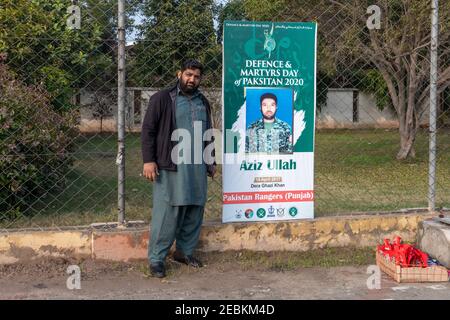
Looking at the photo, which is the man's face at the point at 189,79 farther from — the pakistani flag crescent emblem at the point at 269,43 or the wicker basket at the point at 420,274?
the wicker basket at the point at 420,274

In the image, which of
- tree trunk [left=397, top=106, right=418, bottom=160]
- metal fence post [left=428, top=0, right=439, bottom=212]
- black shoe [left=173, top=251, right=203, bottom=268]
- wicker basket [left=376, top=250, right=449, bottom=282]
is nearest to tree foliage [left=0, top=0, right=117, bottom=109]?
black shoe [left=173, top=251, right=203, bottom=268]

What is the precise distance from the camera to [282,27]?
18.1ft

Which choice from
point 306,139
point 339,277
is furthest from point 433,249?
point 306,139

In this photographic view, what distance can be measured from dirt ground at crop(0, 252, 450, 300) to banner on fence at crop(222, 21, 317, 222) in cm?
50

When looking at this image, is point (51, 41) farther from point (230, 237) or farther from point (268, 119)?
point (230, 237)

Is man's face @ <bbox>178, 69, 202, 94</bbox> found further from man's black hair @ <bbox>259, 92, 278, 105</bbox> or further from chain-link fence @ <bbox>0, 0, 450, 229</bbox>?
man's black hair @ <bbox>259, 92, 278, 105</bbox>

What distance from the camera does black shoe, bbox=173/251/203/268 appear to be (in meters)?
5.17

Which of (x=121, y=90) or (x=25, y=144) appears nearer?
(x=121, y=90)

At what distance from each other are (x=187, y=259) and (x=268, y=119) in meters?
1.56

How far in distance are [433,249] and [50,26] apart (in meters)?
5.26

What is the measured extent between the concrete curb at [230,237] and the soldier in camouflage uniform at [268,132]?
0.75 meters

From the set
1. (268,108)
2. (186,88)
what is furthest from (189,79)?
(268,108)

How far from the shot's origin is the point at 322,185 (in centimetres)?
988

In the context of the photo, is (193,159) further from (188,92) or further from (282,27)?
(282,27)
